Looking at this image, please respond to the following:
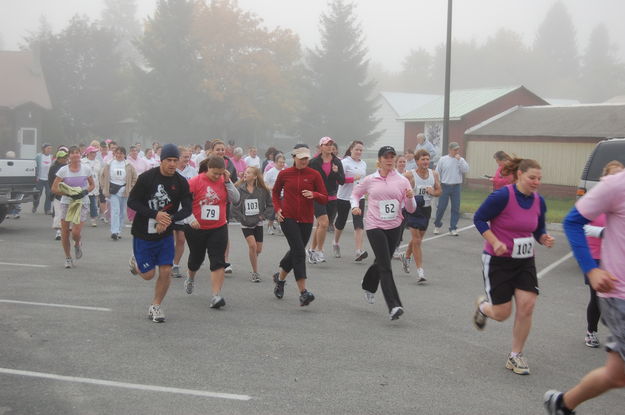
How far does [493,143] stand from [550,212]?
10839 mm

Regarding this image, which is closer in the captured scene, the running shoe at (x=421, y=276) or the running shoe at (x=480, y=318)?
the running shoe at (x=480, y=318)

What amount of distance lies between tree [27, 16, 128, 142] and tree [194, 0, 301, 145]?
7.51 meters

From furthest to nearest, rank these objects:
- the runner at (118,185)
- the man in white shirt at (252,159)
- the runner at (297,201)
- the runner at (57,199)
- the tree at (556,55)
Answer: the tree at (556,55) < the man in white shirt at (252,159) < the runner at (118,185) < the runner at (57,199) < the runner at (297,201)

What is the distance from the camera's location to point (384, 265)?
8523 mm

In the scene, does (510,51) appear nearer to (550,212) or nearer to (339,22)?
(339,22)

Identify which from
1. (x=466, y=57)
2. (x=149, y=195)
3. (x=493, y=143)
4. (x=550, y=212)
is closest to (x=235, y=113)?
(x=493, y=143)

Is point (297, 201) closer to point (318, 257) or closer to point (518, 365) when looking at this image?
point (318, 257)

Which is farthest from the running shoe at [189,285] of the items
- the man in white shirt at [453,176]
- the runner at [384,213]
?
the man in white shirt at [453,176]

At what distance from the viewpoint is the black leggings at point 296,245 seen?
912 cm

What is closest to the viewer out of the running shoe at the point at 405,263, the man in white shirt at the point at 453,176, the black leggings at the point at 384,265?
the black leggings at the point at 384,265

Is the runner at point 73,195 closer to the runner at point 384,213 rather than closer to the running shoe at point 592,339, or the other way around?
the runner at point 384,213

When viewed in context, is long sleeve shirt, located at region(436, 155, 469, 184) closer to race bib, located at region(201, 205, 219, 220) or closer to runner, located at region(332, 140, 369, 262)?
runner, located at region(332, 140, 369, 262)

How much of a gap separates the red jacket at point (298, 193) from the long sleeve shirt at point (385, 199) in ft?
1.72

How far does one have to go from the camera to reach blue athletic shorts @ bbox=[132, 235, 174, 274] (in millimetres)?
8117
